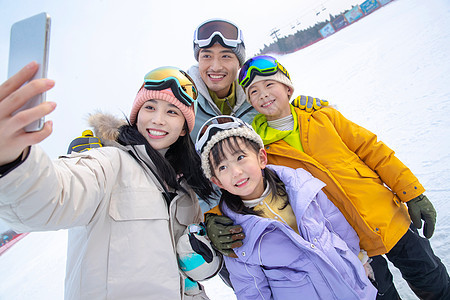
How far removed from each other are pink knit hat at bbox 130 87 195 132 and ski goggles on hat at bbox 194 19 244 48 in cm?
107

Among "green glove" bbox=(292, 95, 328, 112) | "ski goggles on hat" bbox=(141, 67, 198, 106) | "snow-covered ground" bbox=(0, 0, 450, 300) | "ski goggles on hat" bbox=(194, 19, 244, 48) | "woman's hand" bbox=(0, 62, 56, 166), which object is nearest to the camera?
"woman's hand" bbox=(0, 62, 56, 166)

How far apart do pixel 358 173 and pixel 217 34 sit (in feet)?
6.81

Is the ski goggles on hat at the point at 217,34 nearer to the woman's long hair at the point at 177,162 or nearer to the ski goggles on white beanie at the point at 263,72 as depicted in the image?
the ski goggles on white beanie at the point at 263,72

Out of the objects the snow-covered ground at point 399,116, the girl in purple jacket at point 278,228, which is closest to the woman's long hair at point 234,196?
the girl in purple jacket at point 278,228

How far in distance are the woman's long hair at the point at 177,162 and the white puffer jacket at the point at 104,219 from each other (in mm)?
146

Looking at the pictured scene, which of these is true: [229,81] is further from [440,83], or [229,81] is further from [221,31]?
[440,83]

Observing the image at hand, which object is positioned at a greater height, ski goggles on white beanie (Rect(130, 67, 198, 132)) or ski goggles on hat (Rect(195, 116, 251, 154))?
ski goggles on white beanie (Rect(130, 67, 198, 132))

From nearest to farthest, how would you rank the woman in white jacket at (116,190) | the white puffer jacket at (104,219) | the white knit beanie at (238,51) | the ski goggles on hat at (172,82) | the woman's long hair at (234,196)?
the woman in white jacket at (116,190)
the white puffer jacket at (104,219)
the woman's long hair at (234,196)
the ski goggles on hat at (172,82)
the white knit beanie at (238,51)

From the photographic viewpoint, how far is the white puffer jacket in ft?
2.67

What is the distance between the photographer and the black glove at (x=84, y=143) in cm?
172

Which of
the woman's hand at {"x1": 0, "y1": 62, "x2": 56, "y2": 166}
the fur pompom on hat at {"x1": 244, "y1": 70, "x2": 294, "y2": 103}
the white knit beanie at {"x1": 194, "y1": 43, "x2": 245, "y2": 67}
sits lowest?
the fur pompom on hat at {"x1": 244, "y1": 70, "x2": 294, "y2": 103}

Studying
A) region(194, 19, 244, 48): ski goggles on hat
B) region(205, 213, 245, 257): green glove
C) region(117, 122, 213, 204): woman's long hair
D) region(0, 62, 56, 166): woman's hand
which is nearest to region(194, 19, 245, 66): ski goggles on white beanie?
region(194, 19, 244, 48): ski goggles on hat

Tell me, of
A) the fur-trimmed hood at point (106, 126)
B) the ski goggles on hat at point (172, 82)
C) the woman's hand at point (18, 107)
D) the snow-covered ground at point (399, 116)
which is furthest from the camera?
the snow-covered ground at point (399, 116)

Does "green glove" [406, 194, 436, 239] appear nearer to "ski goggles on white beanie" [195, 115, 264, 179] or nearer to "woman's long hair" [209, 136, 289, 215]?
"woman's long hair" [209, 136, 289, 215]
